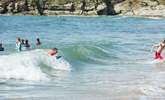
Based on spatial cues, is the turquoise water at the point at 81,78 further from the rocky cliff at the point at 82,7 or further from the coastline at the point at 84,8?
the rocky cliff at the point at 82,7

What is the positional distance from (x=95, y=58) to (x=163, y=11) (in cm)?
11175

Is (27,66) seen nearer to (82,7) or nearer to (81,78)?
(81,78)

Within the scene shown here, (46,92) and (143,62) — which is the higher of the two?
(46,92)

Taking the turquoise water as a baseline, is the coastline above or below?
below

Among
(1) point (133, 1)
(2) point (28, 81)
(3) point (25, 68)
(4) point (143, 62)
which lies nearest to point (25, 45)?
(4) point (143, 62)

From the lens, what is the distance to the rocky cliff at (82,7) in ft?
492

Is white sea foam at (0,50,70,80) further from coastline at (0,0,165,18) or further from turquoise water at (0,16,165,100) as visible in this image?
coastline at (0,0,165,18)

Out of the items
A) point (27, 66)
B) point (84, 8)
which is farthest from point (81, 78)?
point (84, 8)

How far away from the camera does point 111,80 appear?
2097cm

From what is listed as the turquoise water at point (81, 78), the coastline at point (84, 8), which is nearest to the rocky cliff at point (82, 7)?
the coastline at point (84, 8)

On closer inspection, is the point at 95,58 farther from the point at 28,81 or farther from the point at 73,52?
the point at 28,81

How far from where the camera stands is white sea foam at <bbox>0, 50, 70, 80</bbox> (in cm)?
2176

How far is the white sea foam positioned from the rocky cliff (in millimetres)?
116910

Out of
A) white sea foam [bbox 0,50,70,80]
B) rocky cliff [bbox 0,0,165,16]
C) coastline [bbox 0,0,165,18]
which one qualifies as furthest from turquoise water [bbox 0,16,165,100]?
rocky cliff [bbox 0,0,165,16]
